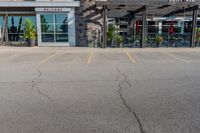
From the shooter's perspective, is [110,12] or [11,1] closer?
[11,1]

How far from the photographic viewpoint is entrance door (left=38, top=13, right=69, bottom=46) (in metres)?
22.2

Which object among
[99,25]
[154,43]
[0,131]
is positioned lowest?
[0,131]

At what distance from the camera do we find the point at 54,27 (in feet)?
73.6

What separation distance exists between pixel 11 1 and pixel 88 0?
24.5 ft

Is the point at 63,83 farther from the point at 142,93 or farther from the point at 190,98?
the point at 190,98

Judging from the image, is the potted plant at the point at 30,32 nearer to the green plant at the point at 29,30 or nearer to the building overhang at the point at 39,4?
the green plant at the point at 29,30

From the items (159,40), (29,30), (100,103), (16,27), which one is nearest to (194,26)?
(159,40)

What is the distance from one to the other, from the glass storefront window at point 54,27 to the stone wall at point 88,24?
1.33m

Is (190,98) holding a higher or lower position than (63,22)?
lower

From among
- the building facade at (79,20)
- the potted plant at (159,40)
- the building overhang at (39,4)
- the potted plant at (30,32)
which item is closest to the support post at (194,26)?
the building facade at (79,20)

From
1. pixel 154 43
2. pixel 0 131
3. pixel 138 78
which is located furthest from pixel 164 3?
pixel 0 131

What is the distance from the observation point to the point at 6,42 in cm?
2434

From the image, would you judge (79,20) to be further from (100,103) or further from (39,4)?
(100,103)

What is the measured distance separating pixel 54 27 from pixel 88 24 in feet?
11.4
